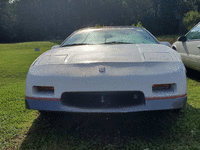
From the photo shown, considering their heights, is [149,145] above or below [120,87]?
below

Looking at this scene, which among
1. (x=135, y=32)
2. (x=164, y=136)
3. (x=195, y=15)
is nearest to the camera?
(x=164, y=136)

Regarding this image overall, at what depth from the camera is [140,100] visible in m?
2.23

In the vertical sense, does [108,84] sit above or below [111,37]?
below

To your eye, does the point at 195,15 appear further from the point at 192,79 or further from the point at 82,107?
the point at 82,107

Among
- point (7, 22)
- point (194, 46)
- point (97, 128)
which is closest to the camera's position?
point (97, 128)

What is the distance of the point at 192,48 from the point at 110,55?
3360mm

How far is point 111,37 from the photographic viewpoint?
3.43m

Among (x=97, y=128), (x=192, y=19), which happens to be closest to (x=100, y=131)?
(x=97, y=128)

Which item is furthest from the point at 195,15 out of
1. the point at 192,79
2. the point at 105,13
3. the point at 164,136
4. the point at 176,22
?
the point at 164,136

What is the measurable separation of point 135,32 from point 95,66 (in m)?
1.64

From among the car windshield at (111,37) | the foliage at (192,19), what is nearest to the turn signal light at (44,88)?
the car windshield at (111,37)

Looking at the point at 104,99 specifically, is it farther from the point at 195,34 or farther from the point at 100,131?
the point at 195,34

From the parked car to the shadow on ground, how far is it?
2.34m

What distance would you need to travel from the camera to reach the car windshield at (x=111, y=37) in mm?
3275
